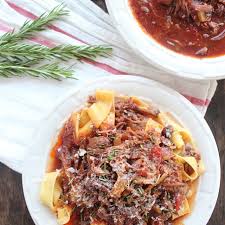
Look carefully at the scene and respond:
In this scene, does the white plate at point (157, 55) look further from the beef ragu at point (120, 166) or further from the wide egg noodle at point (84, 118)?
the wide egg noodle at point (84, 118)

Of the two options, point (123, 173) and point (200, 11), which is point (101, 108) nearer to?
point (123, 173)

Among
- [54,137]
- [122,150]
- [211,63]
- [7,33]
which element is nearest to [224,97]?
[211,63]

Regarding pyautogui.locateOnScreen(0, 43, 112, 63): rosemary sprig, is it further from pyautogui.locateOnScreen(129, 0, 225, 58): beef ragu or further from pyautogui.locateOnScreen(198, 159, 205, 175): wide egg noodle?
pyautogui.locateOnScreen(198, 159, 205, 175): wide egg noodle

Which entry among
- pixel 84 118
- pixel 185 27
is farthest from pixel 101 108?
pixel 185 27

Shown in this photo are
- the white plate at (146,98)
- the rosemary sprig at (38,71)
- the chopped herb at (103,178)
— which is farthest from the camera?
the rosemary sprig at (38,71)

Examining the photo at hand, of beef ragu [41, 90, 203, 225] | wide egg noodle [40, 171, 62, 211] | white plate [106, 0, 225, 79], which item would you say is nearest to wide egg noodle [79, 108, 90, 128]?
beef ragu [41, 90, 203, 225]

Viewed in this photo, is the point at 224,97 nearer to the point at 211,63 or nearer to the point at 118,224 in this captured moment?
the point at 211,63

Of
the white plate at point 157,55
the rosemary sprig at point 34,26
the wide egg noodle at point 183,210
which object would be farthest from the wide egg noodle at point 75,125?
the wide egg noodle at point 183,210
